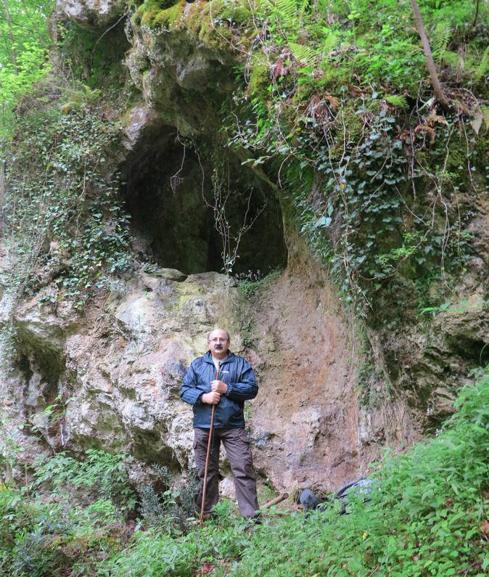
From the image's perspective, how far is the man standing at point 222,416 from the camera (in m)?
5.06

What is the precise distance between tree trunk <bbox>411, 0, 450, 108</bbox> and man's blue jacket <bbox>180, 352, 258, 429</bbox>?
321cm

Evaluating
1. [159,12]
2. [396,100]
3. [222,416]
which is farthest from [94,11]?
[222,416]

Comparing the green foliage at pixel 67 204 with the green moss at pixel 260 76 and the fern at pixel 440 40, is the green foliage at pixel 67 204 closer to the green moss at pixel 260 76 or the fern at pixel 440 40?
the green moss at pixel 260 76

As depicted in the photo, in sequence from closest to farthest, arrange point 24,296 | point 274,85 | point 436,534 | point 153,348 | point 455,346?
point 436,534
point 455,346
point 274,85
point 153,348
point 24,296

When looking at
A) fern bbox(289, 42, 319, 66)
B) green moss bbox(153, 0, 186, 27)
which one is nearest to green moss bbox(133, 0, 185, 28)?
green moss bbox(153, 0, 186, 27)

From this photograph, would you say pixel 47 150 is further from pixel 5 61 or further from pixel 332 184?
pixel 332 184

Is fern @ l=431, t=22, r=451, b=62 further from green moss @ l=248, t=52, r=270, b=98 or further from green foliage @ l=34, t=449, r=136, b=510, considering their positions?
green foliage @ l=34, t=449, r=136, b=510

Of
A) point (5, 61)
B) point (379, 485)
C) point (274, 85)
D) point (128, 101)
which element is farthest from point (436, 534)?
point (5, 61)

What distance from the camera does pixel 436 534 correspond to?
3.00 meters

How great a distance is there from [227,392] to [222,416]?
240mm

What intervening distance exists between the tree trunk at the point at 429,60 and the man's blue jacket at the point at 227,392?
126 inches

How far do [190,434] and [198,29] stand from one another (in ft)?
16.4

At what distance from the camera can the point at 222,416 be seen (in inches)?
205

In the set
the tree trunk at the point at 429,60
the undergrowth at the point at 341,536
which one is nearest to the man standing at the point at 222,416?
the undergrowth at the point at 341,536
